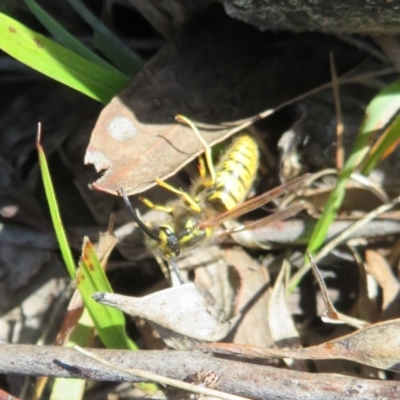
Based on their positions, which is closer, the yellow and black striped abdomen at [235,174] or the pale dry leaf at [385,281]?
the pale dry leaf at [385,281]

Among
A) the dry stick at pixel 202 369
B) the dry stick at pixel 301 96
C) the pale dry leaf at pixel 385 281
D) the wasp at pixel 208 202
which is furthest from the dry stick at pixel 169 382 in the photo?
the dry stick at pixel 301 96

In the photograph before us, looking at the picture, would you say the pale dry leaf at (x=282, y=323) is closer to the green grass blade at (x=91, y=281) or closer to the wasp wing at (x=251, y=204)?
the wasp wing at (x=251, y=204)

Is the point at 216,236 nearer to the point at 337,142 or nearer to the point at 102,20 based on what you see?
the point at 337,142

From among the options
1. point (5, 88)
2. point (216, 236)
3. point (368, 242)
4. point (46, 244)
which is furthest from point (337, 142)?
point (5, 88)

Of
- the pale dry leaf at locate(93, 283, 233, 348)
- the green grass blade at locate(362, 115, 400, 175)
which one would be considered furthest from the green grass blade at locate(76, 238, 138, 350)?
the green grass blade at locate(362, 115, 400, 175)

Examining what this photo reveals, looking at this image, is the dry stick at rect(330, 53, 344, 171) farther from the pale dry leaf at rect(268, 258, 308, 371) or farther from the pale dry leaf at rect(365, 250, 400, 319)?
the pale dry leaf at rect(268, 258, 308, 371)
